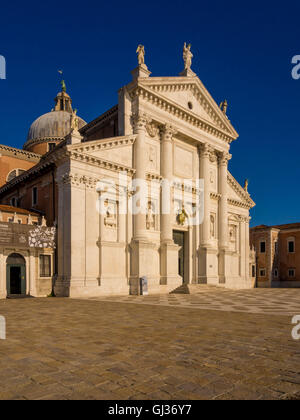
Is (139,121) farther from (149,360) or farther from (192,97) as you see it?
(149,360)

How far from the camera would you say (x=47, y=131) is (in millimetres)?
49406

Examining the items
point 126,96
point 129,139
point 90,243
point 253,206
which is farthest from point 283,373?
point 253,206

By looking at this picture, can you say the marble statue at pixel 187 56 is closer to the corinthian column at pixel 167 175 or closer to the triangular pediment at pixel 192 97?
the triangular pediment at pixel 192 97

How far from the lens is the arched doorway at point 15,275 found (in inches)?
870

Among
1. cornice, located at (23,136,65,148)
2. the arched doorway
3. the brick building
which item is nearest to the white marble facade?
the arched doorway

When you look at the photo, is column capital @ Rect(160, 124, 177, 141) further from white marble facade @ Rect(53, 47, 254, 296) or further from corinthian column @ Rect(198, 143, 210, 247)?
corinthian column @ Rect(198, 143, 210, 247)

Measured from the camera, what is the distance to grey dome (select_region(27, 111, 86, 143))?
49219 millimetres

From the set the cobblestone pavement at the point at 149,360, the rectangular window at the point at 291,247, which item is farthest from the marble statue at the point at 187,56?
the rectangular window at the point at 291,247

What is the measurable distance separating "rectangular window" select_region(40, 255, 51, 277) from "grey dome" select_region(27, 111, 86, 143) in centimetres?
2874

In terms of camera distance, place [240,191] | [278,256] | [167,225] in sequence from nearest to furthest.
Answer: [167,225], [240,191], [278,256]

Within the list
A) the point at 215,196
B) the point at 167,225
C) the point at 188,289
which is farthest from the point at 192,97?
the point at 188,289

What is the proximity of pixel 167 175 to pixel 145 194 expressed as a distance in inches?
119
